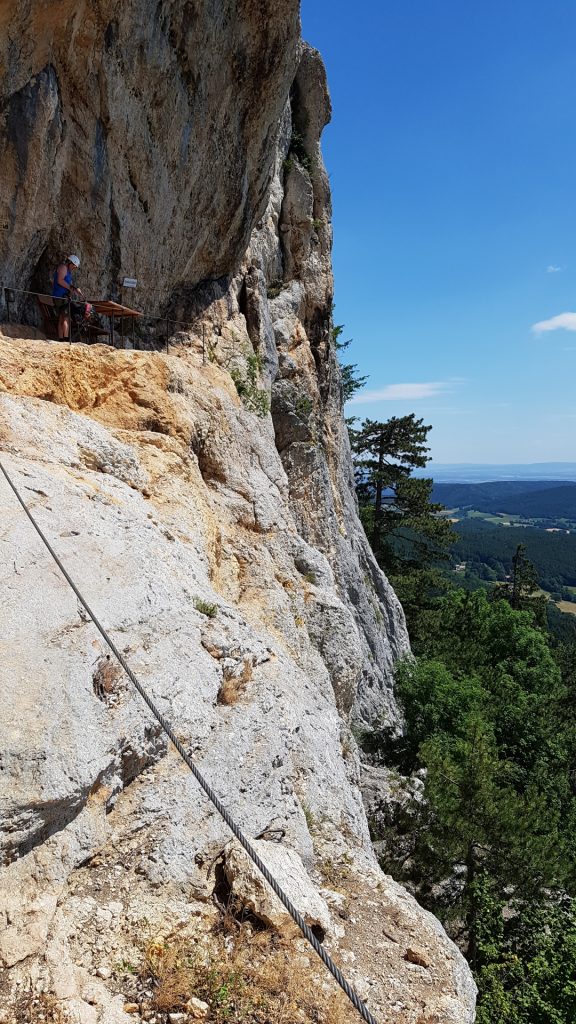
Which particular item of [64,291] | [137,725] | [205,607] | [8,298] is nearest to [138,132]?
[64,291]

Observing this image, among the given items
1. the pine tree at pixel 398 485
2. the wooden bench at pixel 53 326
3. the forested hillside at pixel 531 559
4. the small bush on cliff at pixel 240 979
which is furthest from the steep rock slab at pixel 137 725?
the forested hillside at pixel 531 559

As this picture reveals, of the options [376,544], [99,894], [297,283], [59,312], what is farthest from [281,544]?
[376,544]

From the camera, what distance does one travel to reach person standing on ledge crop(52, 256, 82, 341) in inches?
404

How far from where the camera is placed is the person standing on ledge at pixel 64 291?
404 inches

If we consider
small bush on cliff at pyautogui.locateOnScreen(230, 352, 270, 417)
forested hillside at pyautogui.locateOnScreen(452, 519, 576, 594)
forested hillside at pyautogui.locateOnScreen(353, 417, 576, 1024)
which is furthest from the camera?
forested hillside at pyautogui.locateOnScreen(452, 519, 576, 594)

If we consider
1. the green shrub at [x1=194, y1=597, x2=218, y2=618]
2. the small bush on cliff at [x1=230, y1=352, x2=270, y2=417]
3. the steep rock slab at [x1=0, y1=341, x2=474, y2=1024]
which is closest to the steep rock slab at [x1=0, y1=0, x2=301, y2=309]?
the small bush on cliff at [x1=230, y1=352, x2=270, y2=417]

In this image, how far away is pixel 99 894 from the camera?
4.12 meters

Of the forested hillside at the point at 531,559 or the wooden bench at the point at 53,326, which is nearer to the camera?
the wooden bench at the point at 53,326

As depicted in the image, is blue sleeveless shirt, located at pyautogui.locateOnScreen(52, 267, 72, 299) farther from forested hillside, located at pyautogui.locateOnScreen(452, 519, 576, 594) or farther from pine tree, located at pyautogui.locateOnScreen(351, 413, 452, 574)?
forested hillside, located at pyautogui.locateOnScreen(452, 519, 576, 594)

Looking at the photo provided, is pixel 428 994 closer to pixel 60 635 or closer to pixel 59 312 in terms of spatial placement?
pixel 60 635

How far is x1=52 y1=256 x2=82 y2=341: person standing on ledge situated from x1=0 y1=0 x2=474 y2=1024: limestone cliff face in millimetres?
664

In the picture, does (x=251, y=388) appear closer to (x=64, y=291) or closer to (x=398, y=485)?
(x=64, y=291)

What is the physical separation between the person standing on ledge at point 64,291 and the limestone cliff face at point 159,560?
664 mm

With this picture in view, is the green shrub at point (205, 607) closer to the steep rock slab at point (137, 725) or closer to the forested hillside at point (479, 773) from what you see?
the steep rock slab at point (137, 725)
